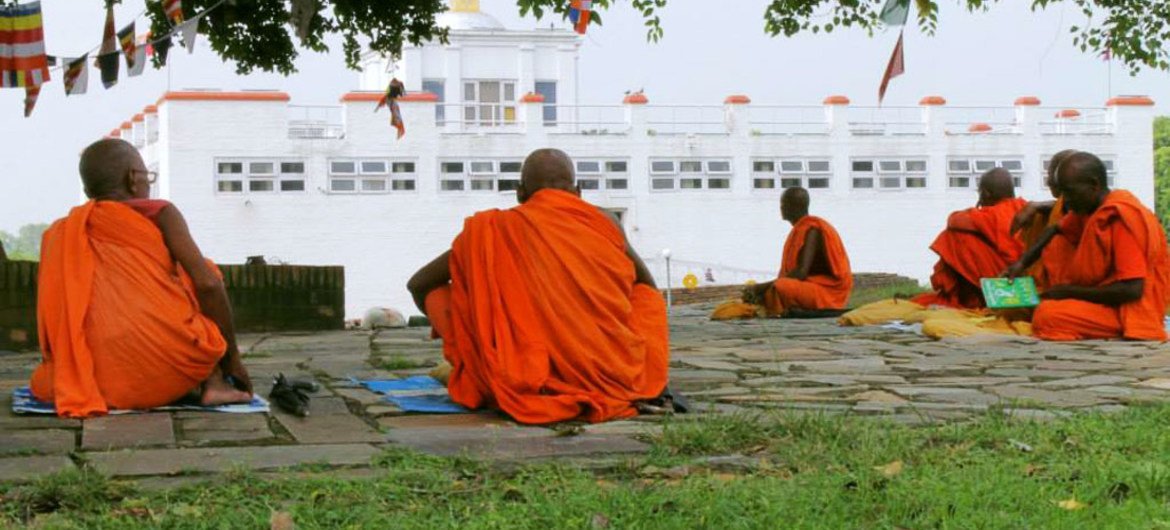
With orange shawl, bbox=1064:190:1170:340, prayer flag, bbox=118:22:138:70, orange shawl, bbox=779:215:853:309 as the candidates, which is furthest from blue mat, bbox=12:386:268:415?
orange shawl, bbox=779:215:853:309

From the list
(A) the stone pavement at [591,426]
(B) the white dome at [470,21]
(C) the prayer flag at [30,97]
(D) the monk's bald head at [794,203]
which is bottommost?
(A) the stone pavement at [591,426]

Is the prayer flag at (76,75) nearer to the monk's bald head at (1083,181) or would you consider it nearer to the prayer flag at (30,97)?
the prayer flag at (30,97)

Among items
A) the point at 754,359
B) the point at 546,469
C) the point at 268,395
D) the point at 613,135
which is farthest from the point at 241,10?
the point at 613,135

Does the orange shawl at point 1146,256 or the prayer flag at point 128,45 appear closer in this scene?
the orange shawl at point 1146,256

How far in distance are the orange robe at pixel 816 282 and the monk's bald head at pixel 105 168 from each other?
7.67 metres

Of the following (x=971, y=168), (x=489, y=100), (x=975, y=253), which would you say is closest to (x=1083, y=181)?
(x=975, y=253)

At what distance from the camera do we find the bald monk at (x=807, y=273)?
12.5 meters

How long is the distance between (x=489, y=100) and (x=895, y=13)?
3400 centimetres

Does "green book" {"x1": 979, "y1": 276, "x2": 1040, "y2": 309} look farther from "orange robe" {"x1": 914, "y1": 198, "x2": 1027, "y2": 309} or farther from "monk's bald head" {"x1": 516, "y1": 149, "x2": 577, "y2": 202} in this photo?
"monk's bald head" {"x1": 516, "y1": 149, "x2": 577, "y2": 202}

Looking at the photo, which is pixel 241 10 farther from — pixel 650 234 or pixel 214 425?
pixel 650 234

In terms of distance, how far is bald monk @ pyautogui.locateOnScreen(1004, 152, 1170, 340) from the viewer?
8.83 meters

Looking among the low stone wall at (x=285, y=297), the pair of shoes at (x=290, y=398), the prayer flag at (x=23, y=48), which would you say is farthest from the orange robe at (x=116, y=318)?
the low stone wall at (x=285, y=297)

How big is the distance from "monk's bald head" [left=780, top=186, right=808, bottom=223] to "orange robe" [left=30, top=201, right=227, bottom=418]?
7.81 meters

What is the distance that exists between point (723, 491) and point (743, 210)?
126ft
